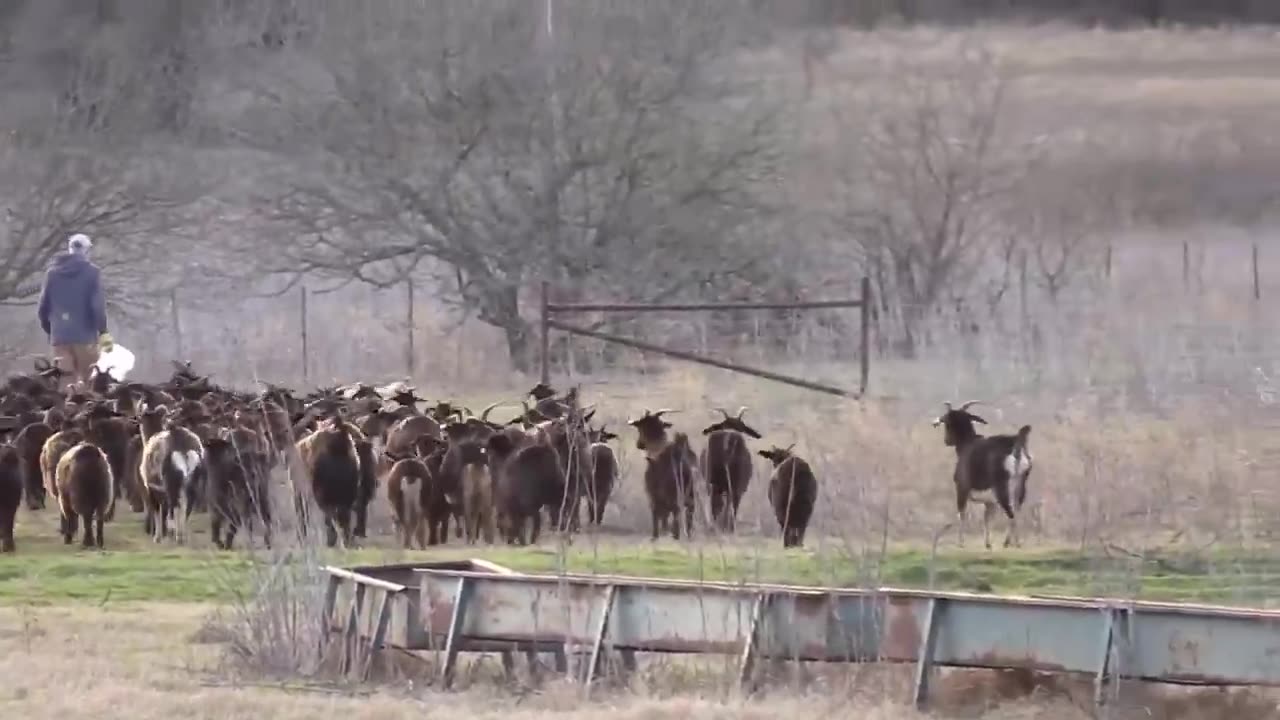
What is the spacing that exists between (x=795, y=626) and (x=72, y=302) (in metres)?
13.1

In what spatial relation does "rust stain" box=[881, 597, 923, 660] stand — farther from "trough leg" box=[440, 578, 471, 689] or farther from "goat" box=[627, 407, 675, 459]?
"goat" box=[627, 407, 675, 459]

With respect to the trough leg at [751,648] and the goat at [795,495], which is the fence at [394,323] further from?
the trough leg at [751,648]

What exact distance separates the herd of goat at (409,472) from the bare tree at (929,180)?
1081cm

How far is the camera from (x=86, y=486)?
59.5ft

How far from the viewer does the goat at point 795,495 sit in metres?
17.5

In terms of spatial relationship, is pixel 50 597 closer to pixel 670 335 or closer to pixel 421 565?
pixel 421 565

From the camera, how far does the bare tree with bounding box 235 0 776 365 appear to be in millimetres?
33156

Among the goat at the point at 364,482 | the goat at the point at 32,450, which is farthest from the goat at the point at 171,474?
the goat at the point at 32,450

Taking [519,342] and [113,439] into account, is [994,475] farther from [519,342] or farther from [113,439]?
[519,342]

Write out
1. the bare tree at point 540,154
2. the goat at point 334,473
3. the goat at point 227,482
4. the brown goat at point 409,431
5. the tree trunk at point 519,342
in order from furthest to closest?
the bare tree at point 540,154 → the tree trunk at point 519,342 → the brown goat at point 409,431 → the goat at point 334,473 → the goat at point 227,482

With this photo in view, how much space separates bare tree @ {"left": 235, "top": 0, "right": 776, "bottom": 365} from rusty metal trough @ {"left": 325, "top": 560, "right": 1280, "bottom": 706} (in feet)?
66.6

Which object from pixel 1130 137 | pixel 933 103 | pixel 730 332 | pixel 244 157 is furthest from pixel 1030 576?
pixel 1130 137

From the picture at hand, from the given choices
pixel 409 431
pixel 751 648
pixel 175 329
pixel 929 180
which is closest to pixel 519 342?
pixel 175 329

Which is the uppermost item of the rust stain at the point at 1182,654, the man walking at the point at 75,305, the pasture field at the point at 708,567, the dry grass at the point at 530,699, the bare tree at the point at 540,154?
the bare tree at the point at 540,154
